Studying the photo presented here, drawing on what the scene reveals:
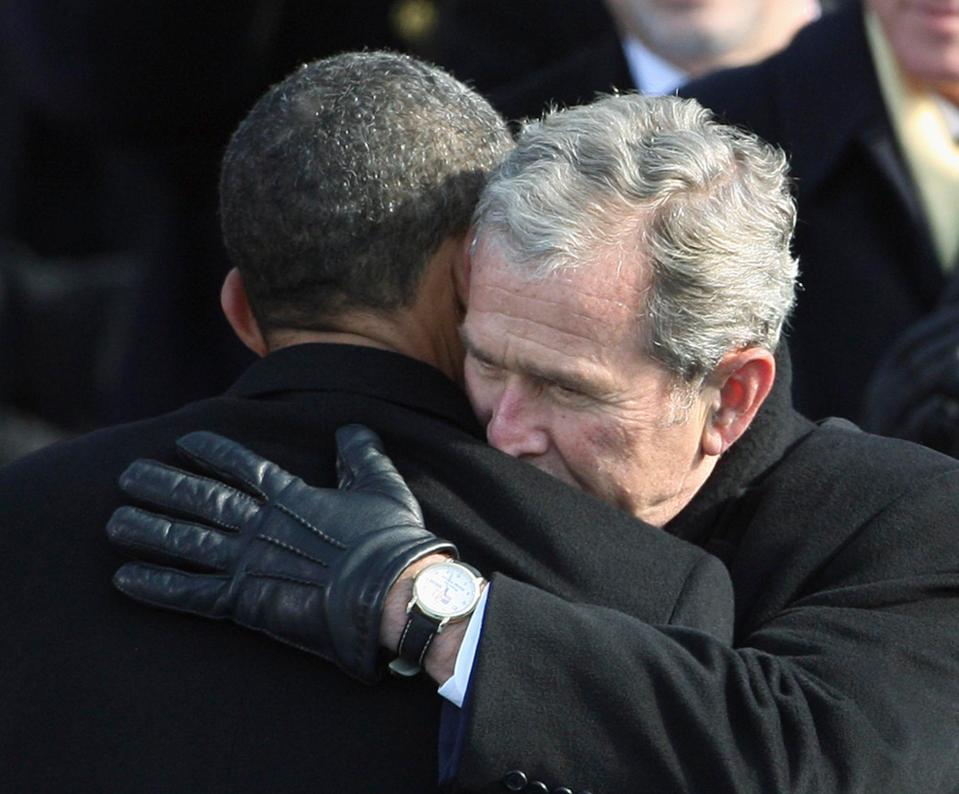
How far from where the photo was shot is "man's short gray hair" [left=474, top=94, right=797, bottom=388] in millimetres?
2535

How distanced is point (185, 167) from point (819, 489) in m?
3.33

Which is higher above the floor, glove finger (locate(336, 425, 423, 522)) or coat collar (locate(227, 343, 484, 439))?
coat collar (locate(227, 343, 484, 439))

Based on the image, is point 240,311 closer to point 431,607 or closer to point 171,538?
point 171,538

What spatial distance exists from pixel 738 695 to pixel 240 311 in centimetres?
95

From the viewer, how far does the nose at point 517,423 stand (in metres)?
2.61

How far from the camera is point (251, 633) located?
2.41m

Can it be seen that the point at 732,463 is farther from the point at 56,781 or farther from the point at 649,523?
the point at 56,781

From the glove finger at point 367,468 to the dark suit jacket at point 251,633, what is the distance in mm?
35

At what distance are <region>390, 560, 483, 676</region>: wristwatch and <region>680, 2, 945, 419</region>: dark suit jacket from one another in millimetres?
1847

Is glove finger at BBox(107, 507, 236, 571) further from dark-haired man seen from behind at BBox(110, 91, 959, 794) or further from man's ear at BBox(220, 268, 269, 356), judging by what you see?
man's ear at BBox(220, 268, 269, 356)

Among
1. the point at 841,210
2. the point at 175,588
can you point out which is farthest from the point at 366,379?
the point at 841,210

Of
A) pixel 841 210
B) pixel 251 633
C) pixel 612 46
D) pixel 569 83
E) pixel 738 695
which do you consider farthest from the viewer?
pixel 612 46

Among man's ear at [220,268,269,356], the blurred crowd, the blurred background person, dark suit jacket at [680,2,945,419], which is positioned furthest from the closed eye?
the blurred background person

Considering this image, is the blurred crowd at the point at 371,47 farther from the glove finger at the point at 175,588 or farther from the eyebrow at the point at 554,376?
the glove finger at the point at 175,588
